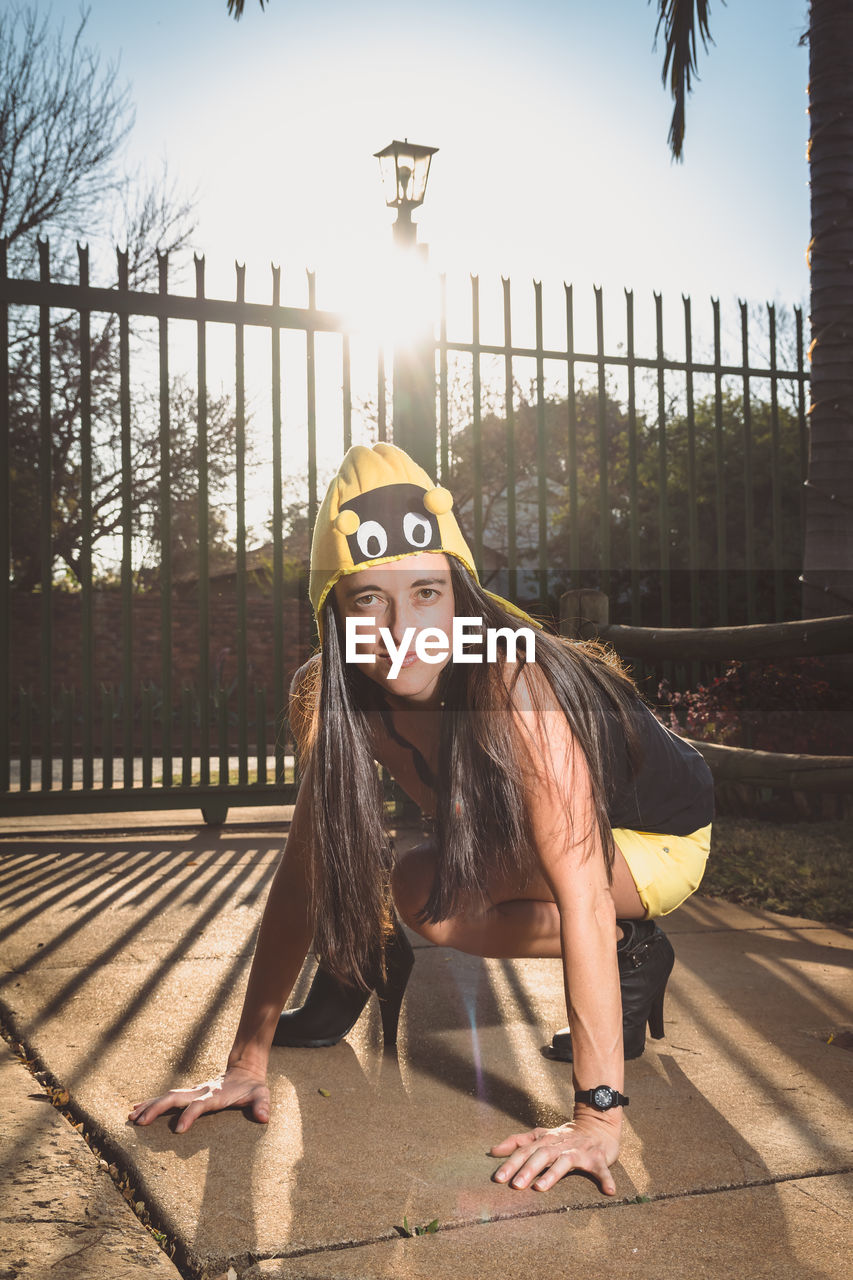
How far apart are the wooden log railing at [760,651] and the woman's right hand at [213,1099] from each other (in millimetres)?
2127

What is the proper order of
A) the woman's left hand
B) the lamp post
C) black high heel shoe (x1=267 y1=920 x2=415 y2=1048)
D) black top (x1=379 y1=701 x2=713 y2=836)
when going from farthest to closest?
the lamp post, black high heel shoe (x1=267 y1=920 x2=415 y2=1048), black top (x1=379 y1=701 x2=713 y2=836), the woman's left hand

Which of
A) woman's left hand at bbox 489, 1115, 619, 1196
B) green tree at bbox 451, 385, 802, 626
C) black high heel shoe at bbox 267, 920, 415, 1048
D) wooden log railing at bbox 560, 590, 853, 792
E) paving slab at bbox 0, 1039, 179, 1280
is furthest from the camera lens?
green tree at bbox 451, 385, 802, 626

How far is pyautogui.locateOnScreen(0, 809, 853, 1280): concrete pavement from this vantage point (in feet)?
5.08

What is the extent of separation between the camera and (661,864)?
7.48ft

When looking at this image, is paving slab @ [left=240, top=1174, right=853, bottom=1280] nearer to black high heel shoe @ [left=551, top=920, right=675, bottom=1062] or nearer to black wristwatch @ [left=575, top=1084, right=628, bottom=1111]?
black wristwatch @ [left=575, top=1084, right=628, bottom=1111]

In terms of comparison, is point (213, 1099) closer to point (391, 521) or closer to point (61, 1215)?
point (61, 1215)

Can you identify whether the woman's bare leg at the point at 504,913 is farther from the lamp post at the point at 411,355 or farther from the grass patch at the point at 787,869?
the lamp post at the point at 411,355

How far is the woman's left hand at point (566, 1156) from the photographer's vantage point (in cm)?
170

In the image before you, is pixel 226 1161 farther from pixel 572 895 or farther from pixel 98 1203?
pixel 572 895

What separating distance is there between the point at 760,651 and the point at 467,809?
2285mm

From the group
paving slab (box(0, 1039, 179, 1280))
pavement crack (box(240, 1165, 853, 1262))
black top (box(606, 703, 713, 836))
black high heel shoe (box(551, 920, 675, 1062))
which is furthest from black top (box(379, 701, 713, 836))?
paving slab (box(0, 1039, 179, 1280))

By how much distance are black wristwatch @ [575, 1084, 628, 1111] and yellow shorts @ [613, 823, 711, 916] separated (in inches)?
21.0

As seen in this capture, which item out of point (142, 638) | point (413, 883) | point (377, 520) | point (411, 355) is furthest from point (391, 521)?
point (142, 638)

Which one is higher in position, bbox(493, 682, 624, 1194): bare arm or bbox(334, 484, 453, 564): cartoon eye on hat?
bbox(334, 484, 453, 564): cartoon eye on hat
